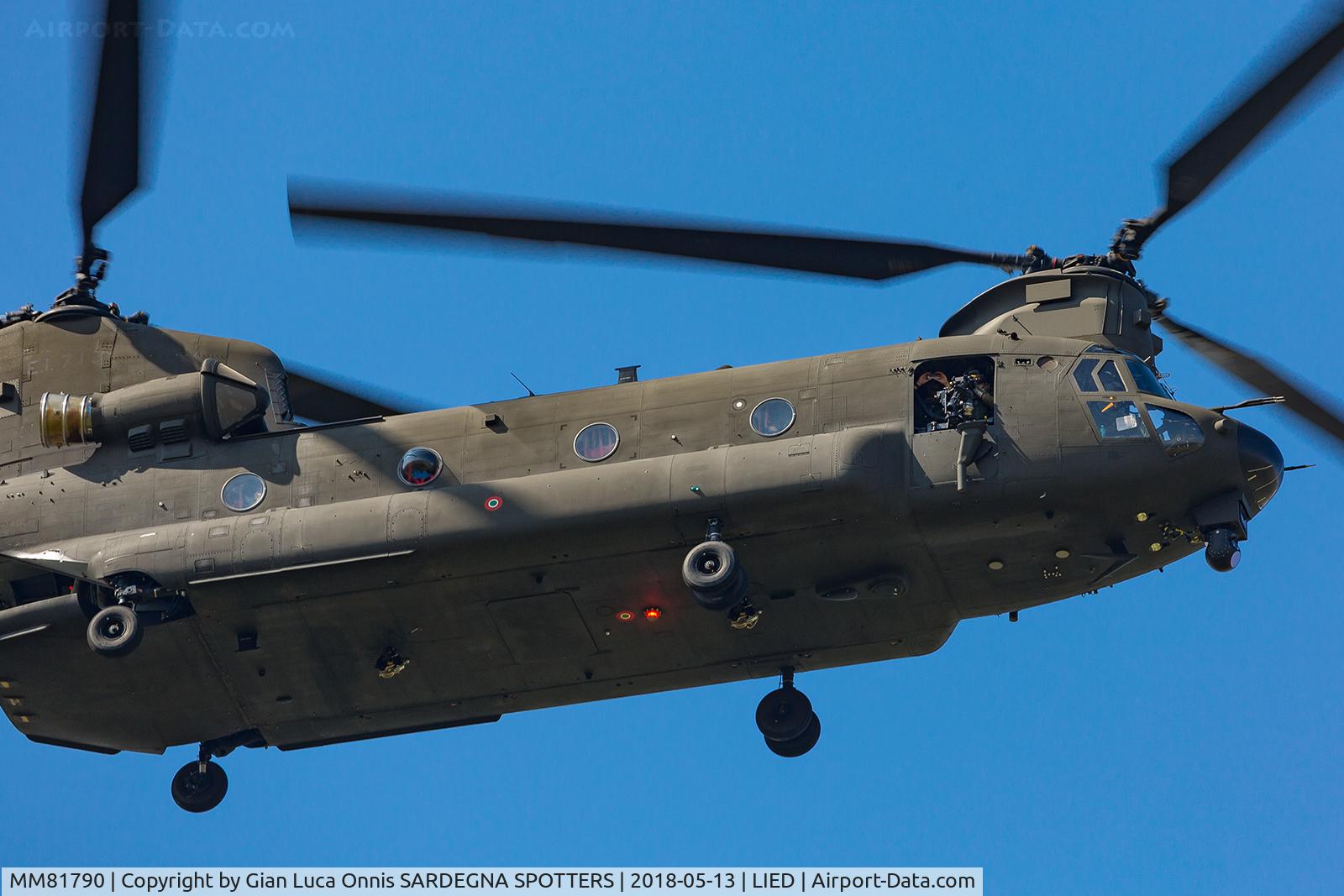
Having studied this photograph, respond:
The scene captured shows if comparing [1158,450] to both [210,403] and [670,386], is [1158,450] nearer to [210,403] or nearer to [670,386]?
[670,386]

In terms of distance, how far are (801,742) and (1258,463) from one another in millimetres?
7711

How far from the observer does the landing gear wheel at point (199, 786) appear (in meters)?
34.1

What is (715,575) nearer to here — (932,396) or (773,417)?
(773,417)

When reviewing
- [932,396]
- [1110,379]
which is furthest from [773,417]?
[1110,379]

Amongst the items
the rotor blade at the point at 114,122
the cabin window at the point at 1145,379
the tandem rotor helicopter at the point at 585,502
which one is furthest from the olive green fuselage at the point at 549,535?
the rotor blade at the point at 114,122

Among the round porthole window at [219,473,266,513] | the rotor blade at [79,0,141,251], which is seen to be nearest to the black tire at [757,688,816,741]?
the round porthole window at [219,473,266,513]

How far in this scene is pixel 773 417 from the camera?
29578 mm

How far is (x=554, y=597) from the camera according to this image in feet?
98.1

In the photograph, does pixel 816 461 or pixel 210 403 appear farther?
pixel 210 403

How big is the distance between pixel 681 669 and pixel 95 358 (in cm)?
1095

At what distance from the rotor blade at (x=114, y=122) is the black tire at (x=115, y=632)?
6.82 metres

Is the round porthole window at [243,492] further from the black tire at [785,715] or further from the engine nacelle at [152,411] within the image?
the black tire at [785,715]

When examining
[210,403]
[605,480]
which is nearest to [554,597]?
[605,480]

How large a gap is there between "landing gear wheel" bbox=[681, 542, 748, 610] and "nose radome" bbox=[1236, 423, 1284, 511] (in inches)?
275
